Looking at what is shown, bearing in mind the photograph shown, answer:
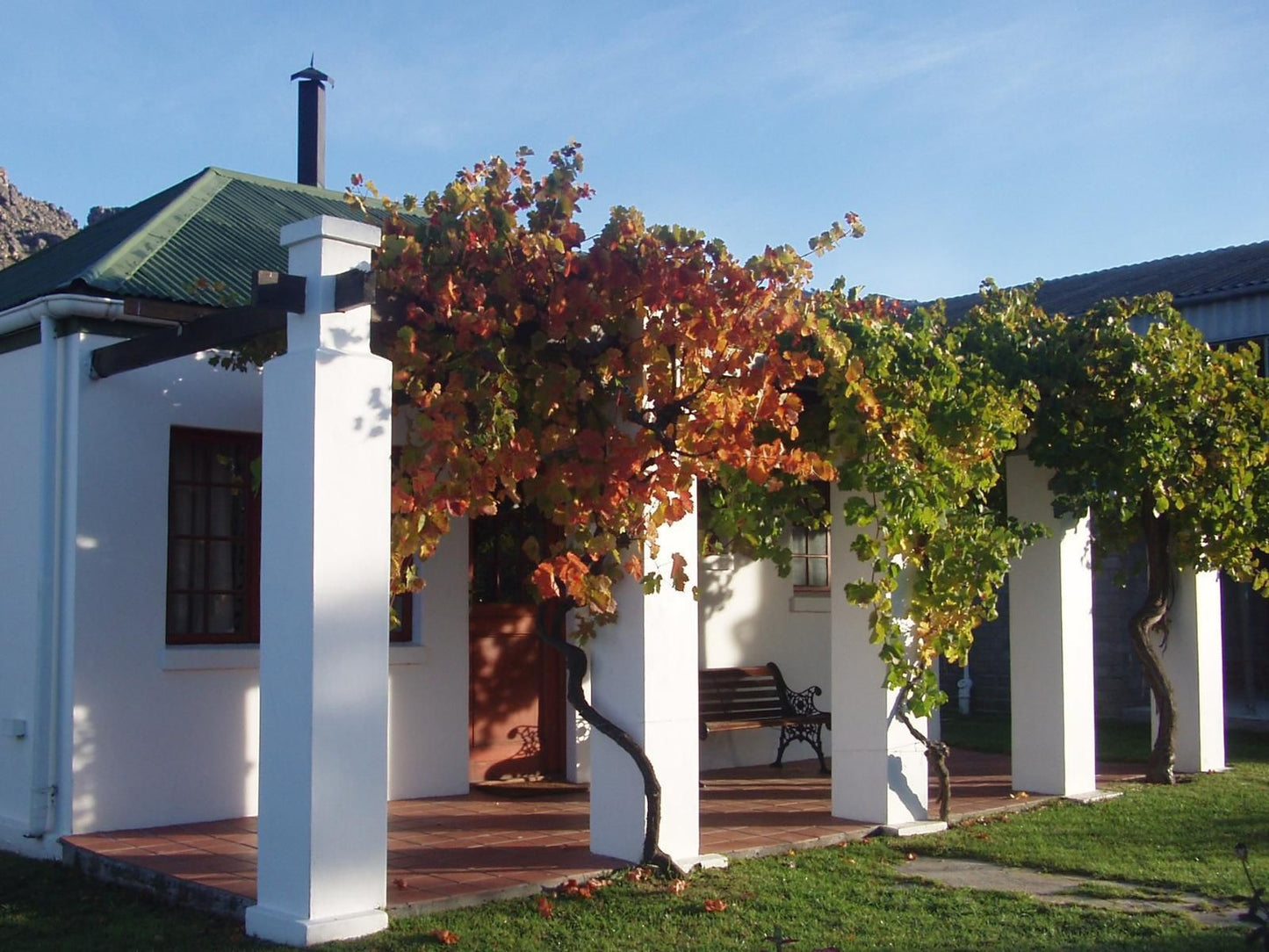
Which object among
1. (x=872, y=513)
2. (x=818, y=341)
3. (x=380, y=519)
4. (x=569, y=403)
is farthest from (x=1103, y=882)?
(x=380, y=519)

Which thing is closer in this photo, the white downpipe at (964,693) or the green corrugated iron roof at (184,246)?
the green corrugated iron roof at (184,246)

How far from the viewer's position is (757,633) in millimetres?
11867

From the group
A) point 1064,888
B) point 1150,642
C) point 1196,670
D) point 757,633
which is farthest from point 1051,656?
point 1064,888

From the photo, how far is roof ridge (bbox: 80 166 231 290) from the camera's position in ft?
26.5

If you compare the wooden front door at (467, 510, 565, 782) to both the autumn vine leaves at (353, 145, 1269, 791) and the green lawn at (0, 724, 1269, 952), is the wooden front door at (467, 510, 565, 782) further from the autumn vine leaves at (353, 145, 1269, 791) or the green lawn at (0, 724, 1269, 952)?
the green lawn at (0, 724, 1269, 952)

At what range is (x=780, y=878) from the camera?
280 inches

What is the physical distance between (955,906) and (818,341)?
9.66 ft

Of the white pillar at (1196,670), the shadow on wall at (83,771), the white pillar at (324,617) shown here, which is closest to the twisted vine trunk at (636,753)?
the white pillar at (324,617)

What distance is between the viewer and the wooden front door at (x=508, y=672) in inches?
394

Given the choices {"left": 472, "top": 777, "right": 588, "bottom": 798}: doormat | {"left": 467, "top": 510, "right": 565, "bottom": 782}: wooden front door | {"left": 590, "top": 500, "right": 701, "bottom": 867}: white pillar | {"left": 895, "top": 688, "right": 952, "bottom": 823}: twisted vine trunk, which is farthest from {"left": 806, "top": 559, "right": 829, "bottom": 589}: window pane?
{"left": 590, "top": 500, "right": 701, "bottom": 867}: white pillar

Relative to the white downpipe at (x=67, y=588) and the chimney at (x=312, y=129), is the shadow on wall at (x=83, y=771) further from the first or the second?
the chimney at (x=312, y=129)

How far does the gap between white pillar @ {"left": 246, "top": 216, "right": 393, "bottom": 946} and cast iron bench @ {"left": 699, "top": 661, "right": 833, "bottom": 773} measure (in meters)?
5.10

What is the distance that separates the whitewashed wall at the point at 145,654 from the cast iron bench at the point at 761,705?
12.6 feet

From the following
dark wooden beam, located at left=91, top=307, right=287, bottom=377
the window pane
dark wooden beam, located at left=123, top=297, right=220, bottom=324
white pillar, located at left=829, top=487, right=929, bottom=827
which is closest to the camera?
dark wooden beam, located at left=91, top=307, right=287, bottom=377
